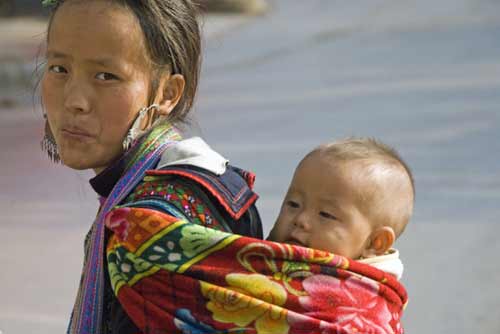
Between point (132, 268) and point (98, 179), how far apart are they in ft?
1.01

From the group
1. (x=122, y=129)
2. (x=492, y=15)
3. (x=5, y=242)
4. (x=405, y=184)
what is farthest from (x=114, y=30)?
(x=492, y=15)

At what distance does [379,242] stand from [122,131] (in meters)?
0.57

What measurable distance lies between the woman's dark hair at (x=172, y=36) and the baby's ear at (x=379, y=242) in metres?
0.49

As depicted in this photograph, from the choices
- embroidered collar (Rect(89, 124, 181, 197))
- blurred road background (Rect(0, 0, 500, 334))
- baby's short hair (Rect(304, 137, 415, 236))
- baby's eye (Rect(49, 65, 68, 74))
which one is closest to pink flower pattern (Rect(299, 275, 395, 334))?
baby's short hair (Rect(304, 137, 415, 236))

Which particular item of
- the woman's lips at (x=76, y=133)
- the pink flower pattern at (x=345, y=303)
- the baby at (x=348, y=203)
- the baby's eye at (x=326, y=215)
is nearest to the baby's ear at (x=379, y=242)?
the baby at (x=348, y=203)

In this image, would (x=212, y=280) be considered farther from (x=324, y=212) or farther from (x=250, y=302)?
(x=324, y=212)

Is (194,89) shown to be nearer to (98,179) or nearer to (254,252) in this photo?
(98,179)

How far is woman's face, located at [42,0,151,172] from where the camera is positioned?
208 cm

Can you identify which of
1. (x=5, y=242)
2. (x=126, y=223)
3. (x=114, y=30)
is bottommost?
(x=5, y=242)

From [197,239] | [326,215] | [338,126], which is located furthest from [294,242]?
[338,126]

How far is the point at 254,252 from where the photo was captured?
1915 millimetres

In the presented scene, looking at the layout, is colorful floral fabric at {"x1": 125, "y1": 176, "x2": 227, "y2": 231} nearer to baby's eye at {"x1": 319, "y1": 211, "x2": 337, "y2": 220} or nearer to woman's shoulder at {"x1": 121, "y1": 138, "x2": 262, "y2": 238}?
woman's shoulder at {"x1": 121, "y1": 138, "x2": 262, "y2": 238}

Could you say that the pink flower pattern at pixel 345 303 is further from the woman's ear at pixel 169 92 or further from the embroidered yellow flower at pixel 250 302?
the woman's ear at pixel 169 92

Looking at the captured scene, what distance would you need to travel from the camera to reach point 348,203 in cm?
219
